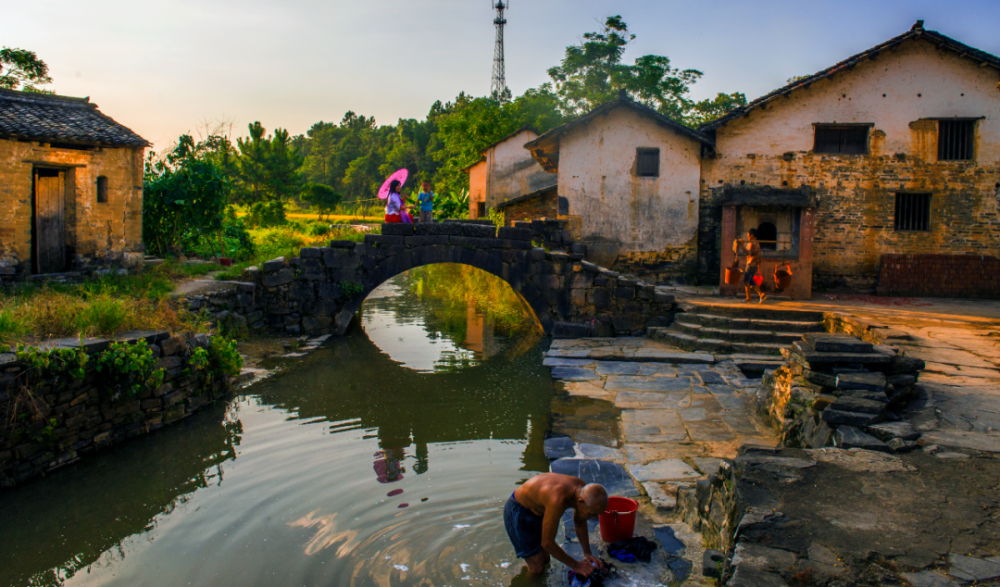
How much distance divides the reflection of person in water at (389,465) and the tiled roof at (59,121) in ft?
33.5

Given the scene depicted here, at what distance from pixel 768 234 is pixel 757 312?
4.96 meters

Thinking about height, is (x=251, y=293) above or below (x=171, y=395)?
above

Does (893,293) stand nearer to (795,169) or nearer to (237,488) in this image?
(795,169)

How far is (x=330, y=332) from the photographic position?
13719 mm

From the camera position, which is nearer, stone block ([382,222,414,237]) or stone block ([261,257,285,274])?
stone block ([261,257,285,274])

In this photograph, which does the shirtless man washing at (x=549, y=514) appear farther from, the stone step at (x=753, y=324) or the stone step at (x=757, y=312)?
the stone step at (x=757, y=312)

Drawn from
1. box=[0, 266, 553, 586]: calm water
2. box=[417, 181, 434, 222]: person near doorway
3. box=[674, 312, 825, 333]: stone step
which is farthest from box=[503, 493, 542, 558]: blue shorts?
box=[417, 181, 434, 222]: person near doorway

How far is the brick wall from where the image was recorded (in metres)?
16.2

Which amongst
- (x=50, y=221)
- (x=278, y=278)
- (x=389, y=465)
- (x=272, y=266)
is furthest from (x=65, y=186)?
(x=389, y=465)

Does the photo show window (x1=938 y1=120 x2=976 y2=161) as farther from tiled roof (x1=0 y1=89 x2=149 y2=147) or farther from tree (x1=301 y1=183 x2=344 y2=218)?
tree (x1=301 y1=183 x2=344 y2=218)

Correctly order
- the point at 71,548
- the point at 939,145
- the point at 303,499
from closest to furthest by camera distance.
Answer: the point at 71,548, the point at 303,499, the point at 939,145

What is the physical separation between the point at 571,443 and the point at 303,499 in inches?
113

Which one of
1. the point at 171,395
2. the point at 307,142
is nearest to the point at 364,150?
the point at 307,142

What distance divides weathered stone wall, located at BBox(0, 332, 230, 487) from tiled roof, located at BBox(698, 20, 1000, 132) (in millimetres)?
13620
